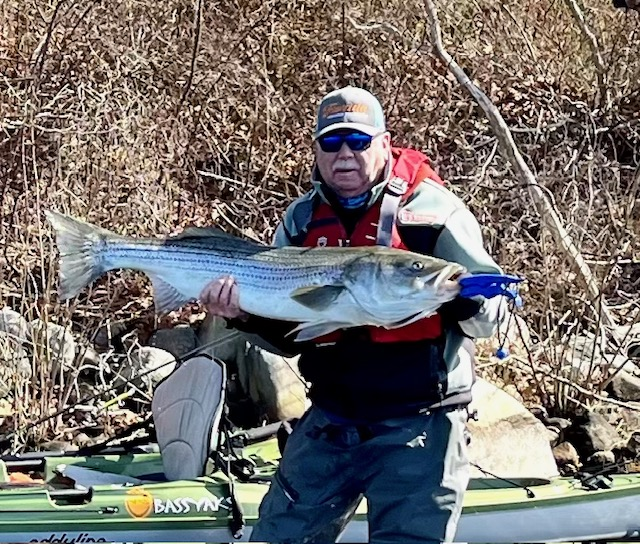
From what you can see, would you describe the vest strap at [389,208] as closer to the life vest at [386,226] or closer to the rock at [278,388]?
the life vest at [386,226]

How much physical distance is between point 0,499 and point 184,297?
1634mm

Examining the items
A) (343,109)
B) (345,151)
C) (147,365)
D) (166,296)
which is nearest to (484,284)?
(345,151)

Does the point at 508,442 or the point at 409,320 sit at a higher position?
the point at 409,320

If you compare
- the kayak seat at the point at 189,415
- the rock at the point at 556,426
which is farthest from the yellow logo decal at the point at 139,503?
the rock at the point at 556,426

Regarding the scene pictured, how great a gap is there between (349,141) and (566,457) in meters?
3.77

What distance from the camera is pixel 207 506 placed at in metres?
5.15

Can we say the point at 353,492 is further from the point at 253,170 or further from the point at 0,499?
the point at 253,170

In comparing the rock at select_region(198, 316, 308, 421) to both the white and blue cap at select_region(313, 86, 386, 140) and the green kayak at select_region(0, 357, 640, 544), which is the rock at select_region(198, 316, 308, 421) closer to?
the green kayak at select_region(0, 357, 640, 544)

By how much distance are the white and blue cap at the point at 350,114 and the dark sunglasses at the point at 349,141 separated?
0.8 inches

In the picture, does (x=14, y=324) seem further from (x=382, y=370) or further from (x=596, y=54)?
(x=596, y=54)

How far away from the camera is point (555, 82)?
11.4 metres

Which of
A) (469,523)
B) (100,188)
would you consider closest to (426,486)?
(469,523)

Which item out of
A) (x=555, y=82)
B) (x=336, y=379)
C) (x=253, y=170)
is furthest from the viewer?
(x=555, y=82)

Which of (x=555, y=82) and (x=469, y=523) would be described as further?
(x=555, y=82)
